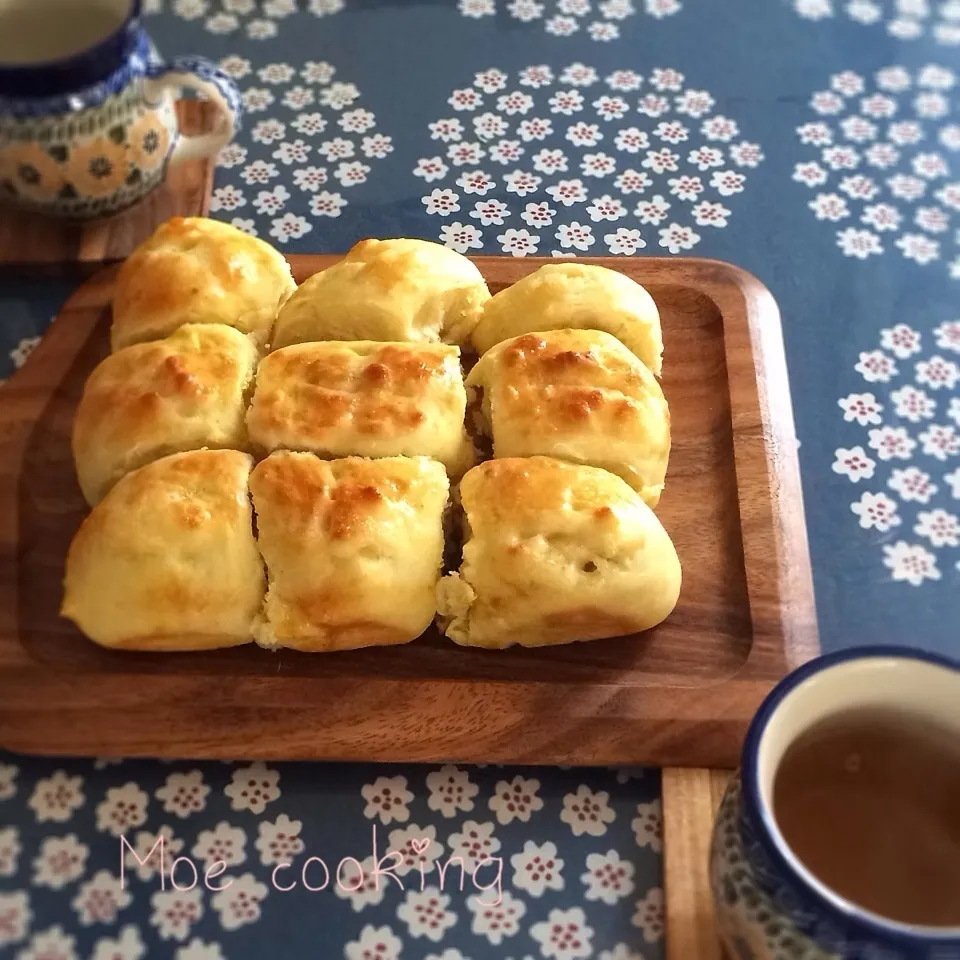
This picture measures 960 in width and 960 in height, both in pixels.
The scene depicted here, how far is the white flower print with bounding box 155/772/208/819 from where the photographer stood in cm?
87

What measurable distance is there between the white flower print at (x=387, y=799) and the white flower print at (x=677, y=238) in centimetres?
78

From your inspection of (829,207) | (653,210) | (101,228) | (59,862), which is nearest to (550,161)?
(653,210)

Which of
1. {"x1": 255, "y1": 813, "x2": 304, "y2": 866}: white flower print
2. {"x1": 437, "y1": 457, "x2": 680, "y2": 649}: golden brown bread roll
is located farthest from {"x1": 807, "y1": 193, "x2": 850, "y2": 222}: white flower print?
{"x1": 255, "y1": 813, "x2": 304, "y2": 866}: white flower print

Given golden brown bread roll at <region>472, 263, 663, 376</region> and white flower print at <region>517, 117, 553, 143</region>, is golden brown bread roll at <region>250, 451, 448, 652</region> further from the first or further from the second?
white flower print at <region>517, 117, 553, 143</region>

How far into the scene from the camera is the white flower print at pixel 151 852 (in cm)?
84

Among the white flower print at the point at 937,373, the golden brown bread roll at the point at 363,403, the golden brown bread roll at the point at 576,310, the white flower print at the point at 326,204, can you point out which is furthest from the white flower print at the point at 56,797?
the white flower print at the point at 937,373

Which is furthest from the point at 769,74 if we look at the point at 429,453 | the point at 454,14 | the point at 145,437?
the point at 145,437

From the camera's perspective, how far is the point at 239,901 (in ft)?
2.70

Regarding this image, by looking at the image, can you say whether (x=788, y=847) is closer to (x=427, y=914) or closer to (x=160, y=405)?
(x=427, y=914)

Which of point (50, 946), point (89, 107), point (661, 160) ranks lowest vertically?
point (50, 946)

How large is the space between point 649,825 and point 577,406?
0.36m

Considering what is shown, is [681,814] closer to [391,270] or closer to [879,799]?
[879,799]

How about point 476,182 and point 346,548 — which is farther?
point 476,182

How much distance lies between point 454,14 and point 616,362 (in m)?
0.93
